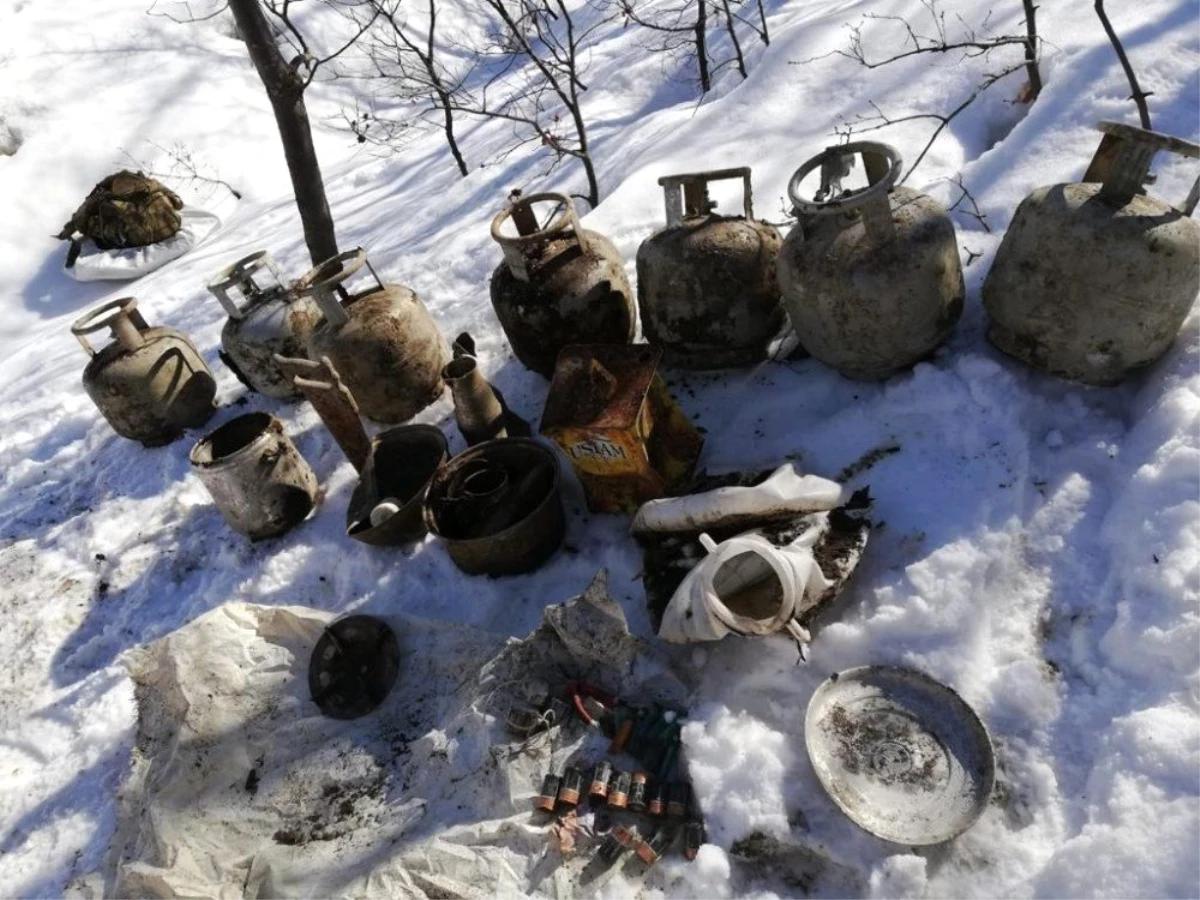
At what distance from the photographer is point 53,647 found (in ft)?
12.6

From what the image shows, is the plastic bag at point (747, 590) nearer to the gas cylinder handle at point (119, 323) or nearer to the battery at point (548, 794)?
the battery at point (548, 794)

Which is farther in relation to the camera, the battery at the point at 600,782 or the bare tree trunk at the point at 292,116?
the bare tree trunk at the point at 292,116

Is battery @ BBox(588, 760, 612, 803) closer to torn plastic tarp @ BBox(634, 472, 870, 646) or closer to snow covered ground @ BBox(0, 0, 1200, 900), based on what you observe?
snow covered ground @ BBox(0, 0, 1200, 900)

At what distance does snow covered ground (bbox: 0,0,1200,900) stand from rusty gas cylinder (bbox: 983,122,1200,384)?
216 mm

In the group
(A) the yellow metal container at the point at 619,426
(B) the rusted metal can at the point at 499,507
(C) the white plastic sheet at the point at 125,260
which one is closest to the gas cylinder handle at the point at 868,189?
(A) the yellow metal container at the point at 619,426

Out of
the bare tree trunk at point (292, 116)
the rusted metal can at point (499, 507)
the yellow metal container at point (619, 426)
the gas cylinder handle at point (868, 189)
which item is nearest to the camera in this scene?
the gas cylinder handle at point (868, 189)

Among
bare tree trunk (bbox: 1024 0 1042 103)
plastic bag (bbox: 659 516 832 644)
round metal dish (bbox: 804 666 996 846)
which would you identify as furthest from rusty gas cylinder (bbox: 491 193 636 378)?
bare tree trunk (bbox: 1024 0 1042 103)

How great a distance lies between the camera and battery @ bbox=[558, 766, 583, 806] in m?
2.37

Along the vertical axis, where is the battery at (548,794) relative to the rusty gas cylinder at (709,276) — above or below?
below

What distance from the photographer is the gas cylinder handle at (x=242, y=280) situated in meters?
4.28

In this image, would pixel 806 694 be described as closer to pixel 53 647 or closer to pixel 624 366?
pixel 624 366

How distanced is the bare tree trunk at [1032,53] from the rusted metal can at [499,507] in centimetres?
386

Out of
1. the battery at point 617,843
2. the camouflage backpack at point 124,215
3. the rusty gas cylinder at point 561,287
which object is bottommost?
the battery at point 617,843

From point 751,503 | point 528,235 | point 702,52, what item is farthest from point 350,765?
point 702,52
